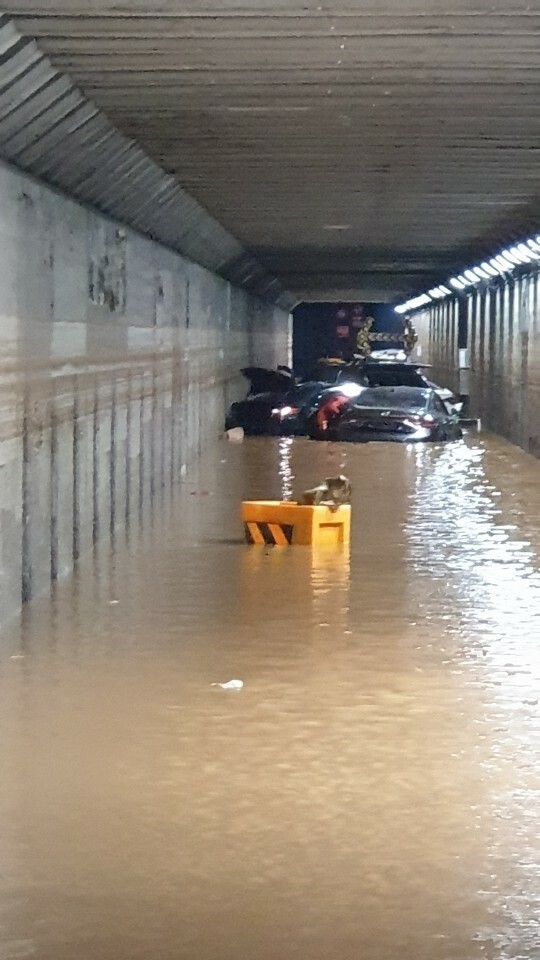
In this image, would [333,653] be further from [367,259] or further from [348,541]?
[367,259]

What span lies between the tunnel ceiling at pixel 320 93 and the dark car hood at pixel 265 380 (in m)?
13.6

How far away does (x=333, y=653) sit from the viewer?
10.0m

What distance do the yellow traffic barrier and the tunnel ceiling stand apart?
3.12 m

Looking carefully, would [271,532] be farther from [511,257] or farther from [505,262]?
[505,262]

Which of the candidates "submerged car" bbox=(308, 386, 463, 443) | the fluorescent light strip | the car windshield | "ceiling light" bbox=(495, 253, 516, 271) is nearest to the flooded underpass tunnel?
the fluorescent light strip

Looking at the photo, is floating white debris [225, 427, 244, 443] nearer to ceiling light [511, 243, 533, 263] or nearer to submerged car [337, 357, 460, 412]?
submerged car [337, 357, 460, 412]

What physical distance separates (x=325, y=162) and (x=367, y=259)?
18250 mm

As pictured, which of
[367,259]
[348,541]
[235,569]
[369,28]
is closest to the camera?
[369,28]

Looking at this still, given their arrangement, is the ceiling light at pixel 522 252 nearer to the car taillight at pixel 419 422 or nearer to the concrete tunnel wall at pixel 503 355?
the concrete tunnel wall at pixel 503 355

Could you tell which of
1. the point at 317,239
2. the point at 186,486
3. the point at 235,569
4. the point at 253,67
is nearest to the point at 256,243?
the point at 317,239

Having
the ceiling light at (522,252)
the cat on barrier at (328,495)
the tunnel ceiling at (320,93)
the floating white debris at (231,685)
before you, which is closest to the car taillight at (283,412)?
the ceiling light at (522,252)

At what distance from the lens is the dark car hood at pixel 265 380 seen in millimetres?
35219

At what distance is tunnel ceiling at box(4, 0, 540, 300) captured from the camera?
351 inches

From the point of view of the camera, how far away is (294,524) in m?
14.5
